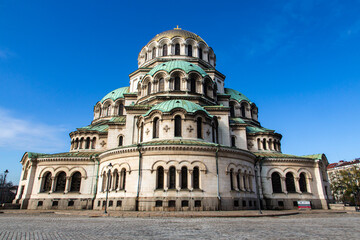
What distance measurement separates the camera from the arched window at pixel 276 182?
2783cm

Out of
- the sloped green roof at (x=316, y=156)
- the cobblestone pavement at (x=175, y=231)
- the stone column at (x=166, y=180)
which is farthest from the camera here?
the sloped green roof at (x=316, y=156)

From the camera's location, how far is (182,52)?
121 feet

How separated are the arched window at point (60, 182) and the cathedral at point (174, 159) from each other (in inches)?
4.3

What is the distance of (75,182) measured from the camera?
27.2 meters

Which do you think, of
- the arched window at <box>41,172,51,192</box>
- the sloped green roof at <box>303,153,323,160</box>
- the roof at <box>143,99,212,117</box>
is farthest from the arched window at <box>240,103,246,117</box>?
the arched window at <box>41,172,51,192</box>

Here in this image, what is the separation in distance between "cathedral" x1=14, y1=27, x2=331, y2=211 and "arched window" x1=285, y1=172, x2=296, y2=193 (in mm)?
108

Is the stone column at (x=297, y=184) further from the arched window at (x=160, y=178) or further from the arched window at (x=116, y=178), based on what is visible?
the arched window at (x=116, y=178)

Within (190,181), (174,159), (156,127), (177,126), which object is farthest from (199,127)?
(190,181)

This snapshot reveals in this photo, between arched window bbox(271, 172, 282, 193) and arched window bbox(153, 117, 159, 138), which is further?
arched window bbox(271, 172, 282, 193)

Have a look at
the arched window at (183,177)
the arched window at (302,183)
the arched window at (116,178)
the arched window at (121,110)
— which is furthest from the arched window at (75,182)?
the arched window at (302,183)

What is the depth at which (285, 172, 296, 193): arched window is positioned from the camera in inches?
1104

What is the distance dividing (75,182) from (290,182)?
24.0 meters

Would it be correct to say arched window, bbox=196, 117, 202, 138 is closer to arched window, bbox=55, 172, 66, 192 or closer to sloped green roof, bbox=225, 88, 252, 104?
sloped green roof, bbox=225, 88, 252, 104

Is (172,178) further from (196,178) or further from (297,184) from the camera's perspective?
(297,184)
